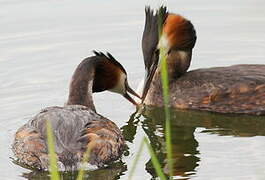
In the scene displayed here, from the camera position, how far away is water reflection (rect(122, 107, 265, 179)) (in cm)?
1061

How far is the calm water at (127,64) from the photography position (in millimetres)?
10148

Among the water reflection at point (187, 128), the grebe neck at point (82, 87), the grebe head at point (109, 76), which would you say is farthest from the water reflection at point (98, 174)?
the grebe head at point (109, 76)

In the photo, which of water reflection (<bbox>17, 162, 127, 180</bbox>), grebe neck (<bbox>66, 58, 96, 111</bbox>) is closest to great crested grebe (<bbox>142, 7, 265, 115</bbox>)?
grebe neck (<bbox>66, 58, 96, 111</bbox>)

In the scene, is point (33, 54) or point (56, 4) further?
point (56, 4)

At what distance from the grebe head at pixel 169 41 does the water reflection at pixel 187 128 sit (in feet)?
1.76

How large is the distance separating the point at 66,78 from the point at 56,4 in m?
2.45

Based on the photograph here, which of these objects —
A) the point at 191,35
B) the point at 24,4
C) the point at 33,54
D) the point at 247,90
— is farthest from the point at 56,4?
the point at 247,90

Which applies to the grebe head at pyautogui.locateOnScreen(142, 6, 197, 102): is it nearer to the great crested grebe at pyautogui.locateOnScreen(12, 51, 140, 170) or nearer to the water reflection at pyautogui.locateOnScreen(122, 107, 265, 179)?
the water reflection at pyautogui.locateOnScreen(122, 107, 265, 179)

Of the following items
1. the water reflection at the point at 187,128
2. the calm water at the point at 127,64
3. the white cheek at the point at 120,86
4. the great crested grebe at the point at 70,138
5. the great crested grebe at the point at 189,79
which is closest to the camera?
the great crested grebe at the point at 70,138

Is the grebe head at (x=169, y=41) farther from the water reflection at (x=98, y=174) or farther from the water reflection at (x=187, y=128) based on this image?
the water reflection at (x=98, y=174)

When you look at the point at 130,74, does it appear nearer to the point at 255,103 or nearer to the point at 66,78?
the point at 66,78

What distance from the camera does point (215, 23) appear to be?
1410 centimetres

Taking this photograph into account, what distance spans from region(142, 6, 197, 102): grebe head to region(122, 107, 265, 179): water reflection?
1.76ft

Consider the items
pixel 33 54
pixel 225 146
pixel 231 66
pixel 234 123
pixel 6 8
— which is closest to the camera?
pixel 225 146
